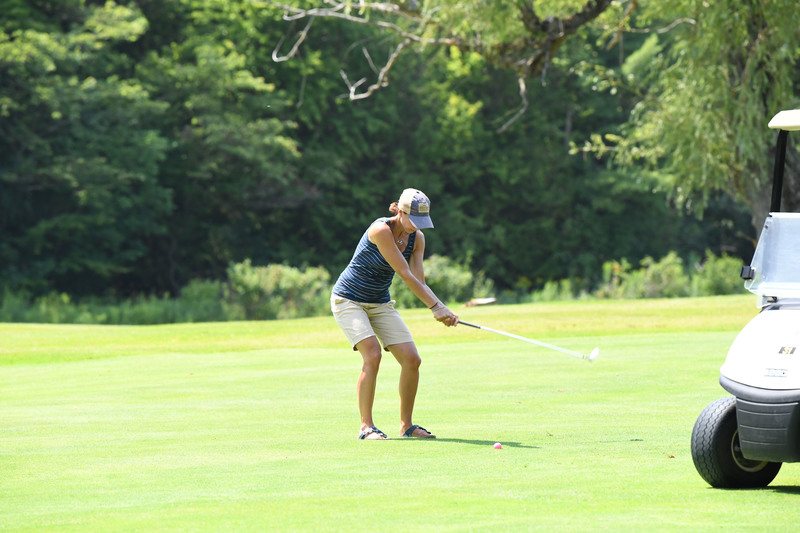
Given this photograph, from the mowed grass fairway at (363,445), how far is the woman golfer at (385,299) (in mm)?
379

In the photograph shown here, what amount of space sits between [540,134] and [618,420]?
44.7 m

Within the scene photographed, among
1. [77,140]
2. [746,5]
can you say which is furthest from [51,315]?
[746,5]

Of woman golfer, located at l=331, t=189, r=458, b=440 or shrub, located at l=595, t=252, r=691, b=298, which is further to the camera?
shrub, located at l=595, t=252, r=691, b=298

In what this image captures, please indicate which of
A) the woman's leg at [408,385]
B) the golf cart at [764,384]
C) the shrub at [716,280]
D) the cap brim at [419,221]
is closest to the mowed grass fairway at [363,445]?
the golf cart at [764,384]

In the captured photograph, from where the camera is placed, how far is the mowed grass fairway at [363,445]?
577 cm

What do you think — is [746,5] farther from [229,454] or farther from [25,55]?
[25,55]

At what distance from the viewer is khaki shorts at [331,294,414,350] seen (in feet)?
29.6

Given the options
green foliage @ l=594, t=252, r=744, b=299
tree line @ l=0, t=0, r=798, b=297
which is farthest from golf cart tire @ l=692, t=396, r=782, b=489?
green foliage @ l=594, t=252, r=744, b=299

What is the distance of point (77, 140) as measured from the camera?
3909 cm

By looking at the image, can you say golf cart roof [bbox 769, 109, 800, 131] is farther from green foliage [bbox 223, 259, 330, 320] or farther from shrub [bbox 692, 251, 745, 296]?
shrub [bbox 692, 251, 745, 296]

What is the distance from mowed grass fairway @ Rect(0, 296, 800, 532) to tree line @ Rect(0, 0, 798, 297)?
14.6m

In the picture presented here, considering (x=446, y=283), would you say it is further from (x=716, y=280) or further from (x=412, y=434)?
(x=412, y=434)

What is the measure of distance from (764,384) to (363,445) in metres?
3.18

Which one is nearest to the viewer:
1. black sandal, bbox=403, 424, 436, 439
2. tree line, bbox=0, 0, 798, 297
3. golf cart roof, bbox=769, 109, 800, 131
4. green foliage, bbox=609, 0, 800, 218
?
golf cart roof, bbox=769, 109, 800, 131
